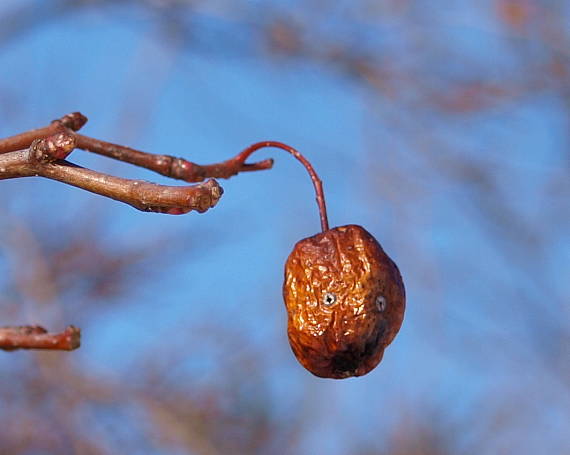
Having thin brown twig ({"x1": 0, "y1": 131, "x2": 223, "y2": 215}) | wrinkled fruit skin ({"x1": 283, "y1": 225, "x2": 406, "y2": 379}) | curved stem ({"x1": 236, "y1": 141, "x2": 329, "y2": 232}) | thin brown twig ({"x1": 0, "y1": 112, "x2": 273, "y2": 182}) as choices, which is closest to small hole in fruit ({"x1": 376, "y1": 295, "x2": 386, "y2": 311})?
wrinkled fruit skin ({"x1": 283, "y1": 225, "x2": 406, "y2": 379})

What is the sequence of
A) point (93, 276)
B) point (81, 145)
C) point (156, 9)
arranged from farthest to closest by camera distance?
point (93, 276) < point (156, 9) < point (81, 145)

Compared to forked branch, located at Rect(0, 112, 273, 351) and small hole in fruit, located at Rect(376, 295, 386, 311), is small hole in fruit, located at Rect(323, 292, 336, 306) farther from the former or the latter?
forked branch, located at Rect(0, 112, 273, 351)

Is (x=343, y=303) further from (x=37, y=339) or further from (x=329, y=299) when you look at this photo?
(x=37, y=339)

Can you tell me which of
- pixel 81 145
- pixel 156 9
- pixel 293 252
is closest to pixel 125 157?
pixel 81 145

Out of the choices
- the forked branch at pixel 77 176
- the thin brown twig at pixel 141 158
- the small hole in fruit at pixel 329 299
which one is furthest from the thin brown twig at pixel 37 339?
the small hole in fruit at pixel 329 299

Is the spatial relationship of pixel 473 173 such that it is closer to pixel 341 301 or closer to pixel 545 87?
pixel 545 87

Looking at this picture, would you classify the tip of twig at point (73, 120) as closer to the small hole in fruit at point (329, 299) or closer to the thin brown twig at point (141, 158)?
the thin brown twig at point (141, 158)
